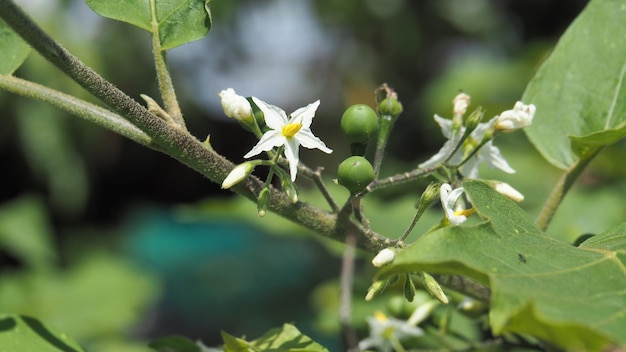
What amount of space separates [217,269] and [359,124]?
403 cm

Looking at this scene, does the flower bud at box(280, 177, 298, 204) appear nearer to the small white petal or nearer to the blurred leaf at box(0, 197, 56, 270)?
the small white petal

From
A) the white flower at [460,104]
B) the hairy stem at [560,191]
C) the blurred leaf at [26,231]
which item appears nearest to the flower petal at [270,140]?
the white flower at [460,104]

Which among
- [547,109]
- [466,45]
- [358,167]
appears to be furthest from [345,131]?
[466,45]

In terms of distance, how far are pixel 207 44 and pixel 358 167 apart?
463 centimetres

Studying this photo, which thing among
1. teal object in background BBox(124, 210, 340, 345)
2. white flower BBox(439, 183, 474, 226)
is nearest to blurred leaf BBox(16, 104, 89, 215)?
teal object in background BBox(124, 210, 340, 345)

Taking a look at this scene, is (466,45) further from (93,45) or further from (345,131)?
(345,131)

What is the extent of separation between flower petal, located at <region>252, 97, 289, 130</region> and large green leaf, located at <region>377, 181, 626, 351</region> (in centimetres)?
22

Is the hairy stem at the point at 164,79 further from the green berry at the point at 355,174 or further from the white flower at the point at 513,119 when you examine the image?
the white flower at the point at 513,119

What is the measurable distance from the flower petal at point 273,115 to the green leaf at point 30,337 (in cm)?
35

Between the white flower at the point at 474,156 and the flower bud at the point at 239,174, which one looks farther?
the white flower at the point at 474,156

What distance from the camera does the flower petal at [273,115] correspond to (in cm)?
79

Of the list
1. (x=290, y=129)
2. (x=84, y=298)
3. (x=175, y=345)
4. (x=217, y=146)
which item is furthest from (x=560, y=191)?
(x=217, y=146)

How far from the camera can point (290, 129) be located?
2.59 feet

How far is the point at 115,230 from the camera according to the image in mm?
5383
